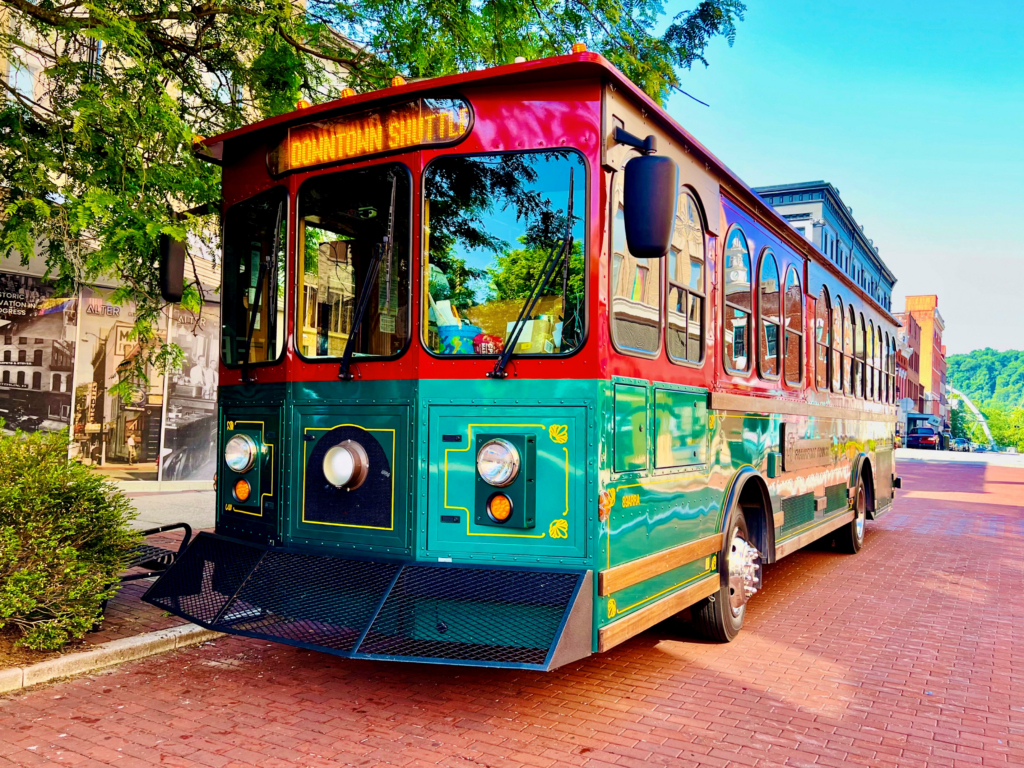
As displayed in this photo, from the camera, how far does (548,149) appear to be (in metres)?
4.25

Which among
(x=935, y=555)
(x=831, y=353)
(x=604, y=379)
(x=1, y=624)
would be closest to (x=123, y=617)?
(x=1, y=624)

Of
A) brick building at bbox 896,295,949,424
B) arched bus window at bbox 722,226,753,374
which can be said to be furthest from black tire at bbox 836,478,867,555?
brick building at bbox 896,295,949,424

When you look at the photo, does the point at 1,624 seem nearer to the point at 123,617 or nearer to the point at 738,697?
the point at 123,617

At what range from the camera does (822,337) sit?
866cm

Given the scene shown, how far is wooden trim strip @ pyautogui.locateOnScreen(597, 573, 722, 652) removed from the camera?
4086 millimetres

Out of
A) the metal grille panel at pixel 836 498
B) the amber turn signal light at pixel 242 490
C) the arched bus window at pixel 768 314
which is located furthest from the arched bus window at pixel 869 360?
the amber turn signal light at pixel 242 490

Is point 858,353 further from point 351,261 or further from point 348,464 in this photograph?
point 348,464

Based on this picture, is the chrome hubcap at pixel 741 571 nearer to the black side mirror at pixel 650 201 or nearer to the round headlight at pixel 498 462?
the round headlight at pixel 498 462

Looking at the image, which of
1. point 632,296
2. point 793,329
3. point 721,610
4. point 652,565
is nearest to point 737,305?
point 793,329

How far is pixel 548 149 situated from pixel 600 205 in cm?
39

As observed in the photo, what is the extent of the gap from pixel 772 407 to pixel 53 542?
5171 millimetres

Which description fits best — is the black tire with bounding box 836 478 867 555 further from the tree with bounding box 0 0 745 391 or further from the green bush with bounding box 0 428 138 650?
the green bush with bounding box 0 428 138 650

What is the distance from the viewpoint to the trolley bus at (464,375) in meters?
4.09

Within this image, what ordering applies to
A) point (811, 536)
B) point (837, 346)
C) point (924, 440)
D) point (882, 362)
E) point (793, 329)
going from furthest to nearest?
1. point (924, 440)
2. point (882, 362)
3. point (837, 346)
4. point (811, 536)
5. point (793, 329)
